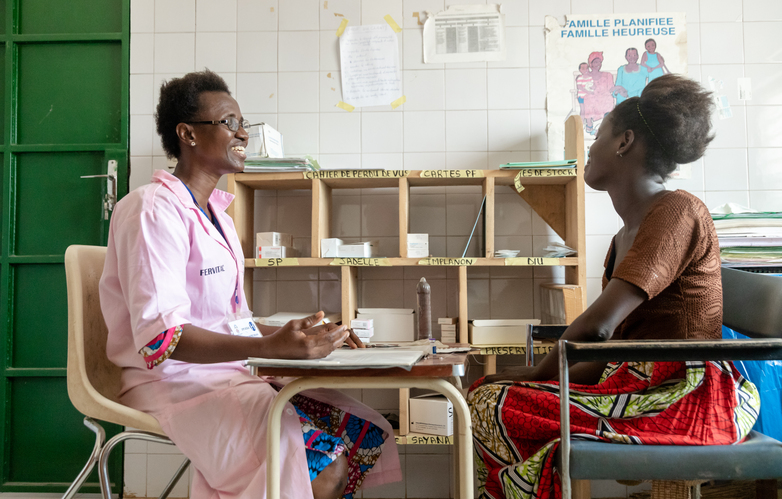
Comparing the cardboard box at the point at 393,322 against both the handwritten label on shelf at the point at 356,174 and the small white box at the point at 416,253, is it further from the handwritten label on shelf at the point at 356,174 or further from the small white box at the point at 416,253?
the handwritten label on shelf at the point at 356,174

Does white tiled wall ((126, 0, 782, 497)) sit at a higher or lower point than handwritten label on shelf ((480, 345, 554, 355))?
higher

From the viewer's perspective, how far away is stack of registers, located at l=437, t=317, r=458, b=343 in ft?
7.93

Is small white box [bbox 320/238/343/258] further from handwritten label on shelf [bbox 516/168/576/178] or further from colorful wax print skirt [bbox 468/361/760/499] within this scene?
colorful wax print skirt [bbox 468/361/760/499]

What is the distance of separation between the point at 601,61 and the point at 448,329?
62.6 inches

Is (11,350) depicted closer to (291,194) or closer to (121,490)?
(121,490)

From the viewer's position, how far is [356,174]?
Result: 2363 mm

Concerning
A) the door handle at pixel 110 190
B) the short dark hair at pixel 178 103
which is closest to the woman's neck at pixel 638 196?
the short dark hair at pixel 178 103

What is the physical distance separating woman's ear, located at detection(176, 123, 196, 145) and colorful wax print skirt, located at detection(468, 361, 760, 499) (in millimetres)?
1288

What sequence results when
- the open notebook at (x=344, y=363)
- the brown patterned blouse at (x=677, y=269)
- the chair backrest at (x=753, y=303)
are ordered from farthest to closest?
the chair backrest at (x=753, y=303) → the brown patterned blouse at (x=677, y=269) → the open notebook at (x=344, y=363)

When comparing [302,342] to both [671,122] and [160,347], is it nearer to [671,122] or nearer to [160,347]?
[160,347]

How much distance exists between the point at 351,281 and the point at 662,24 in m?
2.05

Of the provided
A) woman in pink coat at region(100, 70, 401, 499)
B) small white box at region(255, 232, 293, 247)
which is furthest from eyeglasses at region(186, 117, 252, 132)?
small white box at region(255, 232, 293, 247)

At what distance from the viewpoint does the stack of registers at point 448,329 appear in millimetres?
2418

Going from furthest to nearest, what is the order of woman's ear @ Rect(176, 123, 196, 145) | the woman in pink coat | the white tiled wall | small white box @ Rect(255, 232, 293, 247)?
1. the white tiled wall
2. small white box @ Rect(255, 232, 293, 247)
3. woman's ear @ Rect(176, 123, 196, 145)
4. the woman in pink coat
